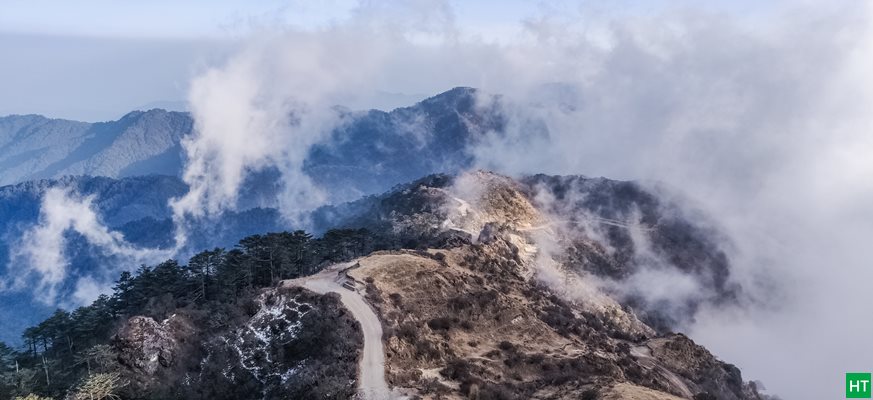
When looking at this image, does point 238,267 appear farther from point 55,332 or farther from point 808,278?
point 808,278

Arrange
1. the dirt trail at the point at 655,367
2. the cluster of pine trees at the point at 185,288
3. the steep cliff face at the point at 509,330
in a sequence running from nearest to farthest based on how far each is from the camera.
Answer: the steep cliff face at the point at 509,330
the dirt trail at the point at 655,367
the cluster of pine trees at the point at 185,288

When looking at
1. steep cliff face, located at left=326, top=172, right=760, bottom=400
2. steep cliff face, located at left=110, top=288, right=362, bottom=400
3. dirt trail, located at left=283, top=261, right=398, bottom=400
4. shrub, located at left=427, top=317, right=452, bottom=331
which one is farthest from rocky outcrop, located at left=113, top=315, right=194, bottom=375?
shrub, located at left=427, top=317, right=452, bottom=331

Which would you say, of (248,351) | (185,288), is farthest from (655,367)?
(185,288)

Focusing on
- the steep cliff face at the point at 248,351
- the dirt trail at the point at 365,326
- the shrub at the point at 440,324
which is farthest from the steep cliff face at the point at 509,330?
the steep cliff face at the point at 248,351

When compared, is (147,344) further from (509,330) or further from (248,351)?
(509,330)

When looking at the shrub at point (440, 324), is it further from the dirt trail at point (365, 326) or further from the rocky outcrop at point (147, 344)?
the rocky outcrop at point (147, 344)

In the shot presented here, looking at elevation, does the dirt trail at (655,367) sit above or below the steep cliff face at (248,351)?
above
